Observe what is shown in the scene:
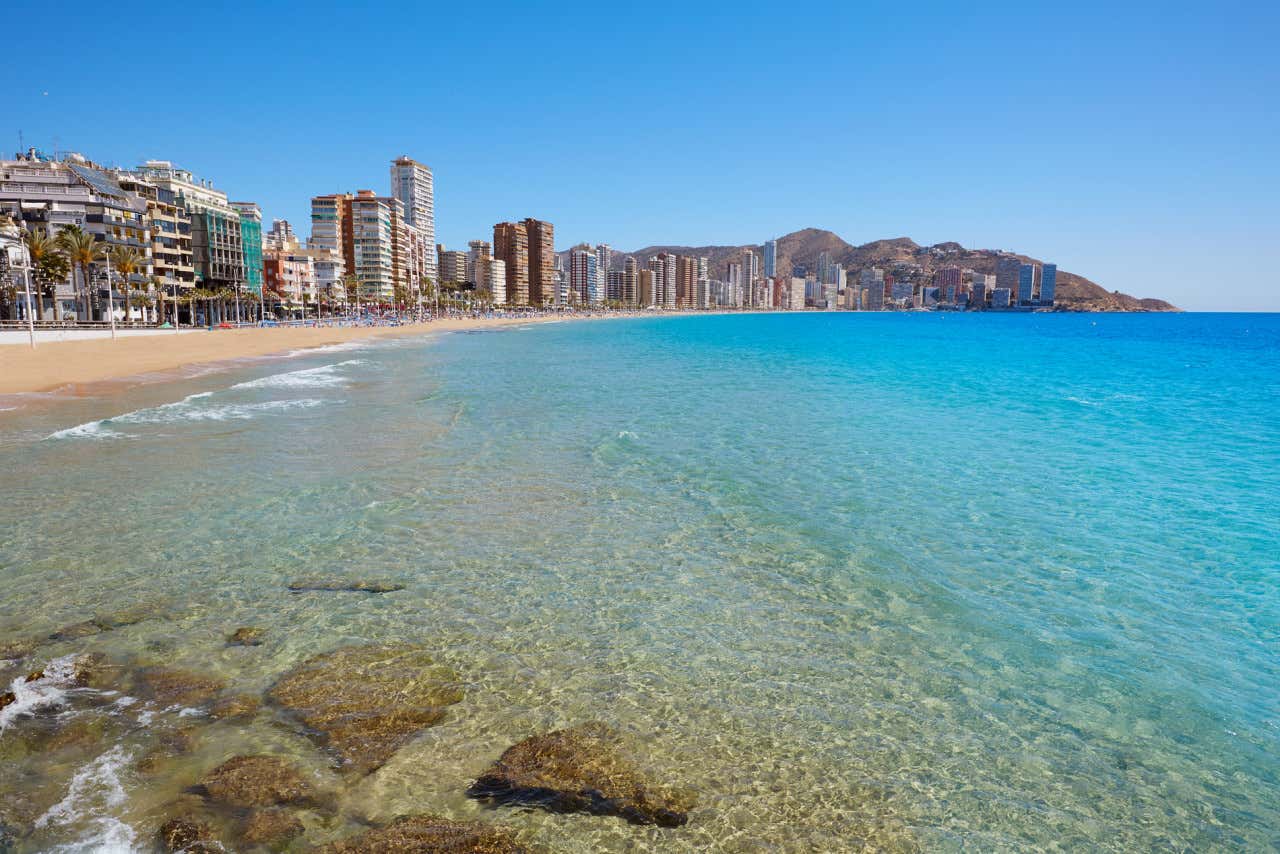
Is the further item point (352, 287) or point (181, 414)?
point (352, 287)

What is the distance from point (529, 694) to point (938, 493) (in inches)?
397

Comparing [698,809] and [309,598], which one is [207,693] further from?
[698,809]

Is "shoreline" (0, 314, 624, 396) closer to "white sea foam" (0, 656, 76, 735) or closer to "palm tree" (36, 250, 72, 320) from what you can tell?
"palm tree" (36, 250, 72, 320)

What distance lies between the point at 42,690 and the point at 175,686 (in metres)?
0.97

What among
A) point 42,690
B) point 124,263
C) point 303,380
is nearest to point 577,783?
point 42,690

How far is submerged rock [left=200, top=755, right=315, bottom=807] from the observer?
4.70m

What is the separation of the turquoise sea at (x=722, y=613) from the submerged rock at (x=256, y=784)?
150 mm

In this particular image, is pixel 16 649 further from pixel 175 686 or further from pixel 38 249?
pixel 38 249

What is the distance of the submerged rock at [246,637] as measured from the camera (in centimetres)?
705

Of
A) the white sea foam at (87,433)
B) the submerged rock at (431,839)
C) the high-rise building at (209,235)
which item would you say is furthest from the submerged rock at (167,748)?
the high-rise building at (209,235)

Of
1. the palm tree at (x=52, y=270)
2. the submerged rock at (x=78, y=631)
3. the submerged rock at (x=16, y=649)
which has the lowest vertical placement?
the submerged rock at (x=78, y=631)

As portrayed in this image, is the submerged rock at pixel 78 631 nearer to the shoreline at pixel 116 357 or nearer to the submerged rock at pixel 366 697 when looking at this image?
the submerged rock at pixel 366 697

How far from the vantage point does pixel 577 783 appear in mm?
5023

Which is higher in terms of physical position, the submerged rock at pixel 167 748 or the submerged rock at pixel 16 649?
the submerged rock at pixel 16 649
